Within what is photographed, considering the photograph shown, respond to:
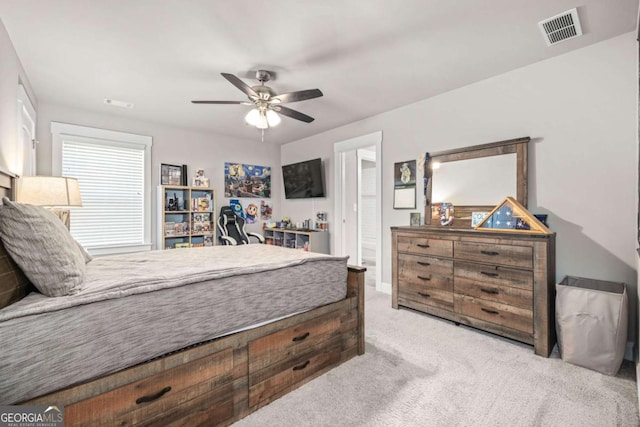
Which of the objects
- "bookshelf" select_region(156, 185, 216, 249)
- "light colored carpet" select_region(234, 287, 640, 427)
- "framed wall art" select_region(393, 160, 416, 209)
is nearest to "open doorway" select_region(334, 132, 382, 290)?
"framed wall art" select_region(393, 160, 416, 209)

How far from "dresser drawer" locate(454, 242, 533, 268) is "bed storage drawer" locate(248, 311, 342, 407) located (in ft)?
4.74

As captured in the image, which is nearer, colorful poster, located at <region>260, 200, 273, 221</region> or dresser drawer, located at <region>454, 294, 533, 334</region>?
dresser drawer, located at <region>454, 294, 533, 334</region>

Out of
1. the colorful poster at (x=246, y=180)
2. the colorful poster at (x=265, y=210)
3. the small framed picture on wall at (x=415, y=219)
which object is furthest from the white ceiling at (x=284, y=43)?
the colorful poster at (x=265, y=210)

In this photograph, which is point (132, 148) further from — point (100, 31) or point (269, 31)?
point (269, 31)

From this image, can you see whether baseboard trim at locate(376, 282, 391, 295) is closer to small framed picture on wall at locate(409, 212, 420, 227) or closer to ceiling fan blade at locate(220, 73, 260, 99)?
small framed picture on wall at locate(409, 212, 420, 227)

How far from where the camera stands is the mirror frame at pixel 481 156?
2.76 m

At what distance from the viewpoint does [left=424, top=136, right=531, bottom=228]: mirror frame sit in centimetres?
276

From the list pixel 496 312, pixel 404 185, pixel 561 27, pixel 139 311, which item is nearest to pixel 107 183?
pixel 139 311

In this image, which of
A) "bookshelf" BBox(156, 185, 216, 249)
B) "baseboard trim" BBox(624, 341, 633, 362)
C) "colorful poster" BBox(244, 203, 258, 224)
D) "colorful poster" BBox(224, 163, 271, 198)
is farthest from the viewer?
"colorful poster" BBox(244, 203, 258, 224)

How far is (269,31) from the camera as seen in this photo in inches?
86.0

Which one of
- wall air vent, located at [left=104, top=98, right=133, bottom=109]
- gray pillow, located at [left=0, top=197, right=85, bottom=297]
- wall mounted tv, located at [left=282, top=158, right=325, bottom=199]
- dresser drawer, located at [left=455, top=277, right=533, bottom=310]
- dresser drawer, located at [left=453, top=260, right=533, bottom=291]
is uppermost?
wall air vent, located at [left=104, top=98, right=133, bottom=109]

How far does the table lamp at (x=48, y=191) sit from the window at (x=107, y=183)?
1486 mm

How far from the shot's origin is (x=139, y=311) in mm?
1280

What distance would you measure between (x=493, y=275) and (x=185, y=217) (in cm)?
432
